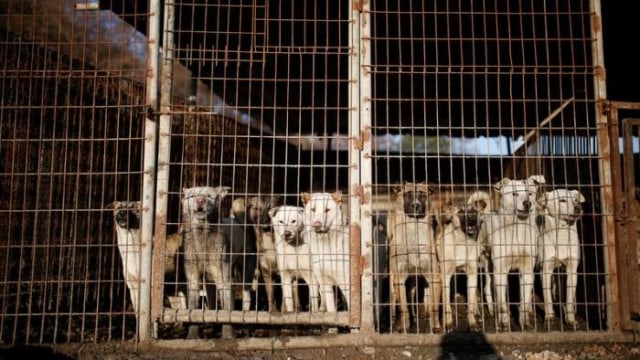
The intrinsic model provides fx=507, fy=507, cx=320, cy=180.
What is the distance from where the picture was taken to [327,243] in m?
7.40

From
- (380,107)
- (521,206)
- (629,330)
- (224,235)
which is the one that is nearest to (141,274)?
(224,235)

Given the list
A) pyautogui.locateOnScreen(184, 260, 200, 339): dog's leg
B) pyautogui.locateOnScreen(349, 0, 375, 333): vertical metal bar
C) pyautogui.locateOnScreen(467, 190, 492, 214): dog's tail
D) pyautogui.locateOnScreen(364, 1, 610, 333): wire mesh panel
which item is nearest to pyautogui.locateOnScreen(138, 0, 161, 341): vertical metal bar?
pyautogui.locateOnScreen(184, 260, 200, 339): dog's leg

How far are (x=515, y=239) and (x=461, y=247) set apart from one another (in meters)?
0.80

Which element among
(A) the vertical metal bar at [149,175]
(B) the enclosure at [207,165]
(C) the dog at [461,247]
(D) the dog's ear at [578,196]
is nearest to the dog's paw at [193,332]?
(B) the enclosure at [207,165]

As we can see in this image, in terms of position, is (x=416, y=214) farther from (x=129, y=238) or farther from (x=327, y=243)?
(x=129, y=238)

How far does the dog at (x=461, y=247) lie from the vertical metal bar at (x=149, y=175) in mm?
3973

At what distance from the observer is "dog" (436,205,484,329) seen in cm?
745

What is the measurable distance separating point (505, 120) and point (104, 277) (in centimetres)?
1219

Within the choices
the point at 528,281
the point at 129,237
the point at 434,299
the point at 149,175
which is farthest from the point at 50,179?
the point at 528,281

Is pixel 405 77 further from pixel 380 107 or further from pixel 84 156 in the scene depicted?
pixel 84 156

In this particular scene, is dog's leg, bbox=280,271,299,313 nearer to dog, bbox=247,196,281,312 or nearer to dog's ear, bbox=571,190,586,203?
dog, bbox=247,196,281,312

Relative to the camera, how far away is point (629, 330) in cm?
583

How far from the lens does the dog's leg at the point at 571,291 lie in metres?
6.60

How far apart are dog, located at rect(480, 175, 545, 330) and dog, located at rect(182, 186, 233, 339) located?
3.75m
